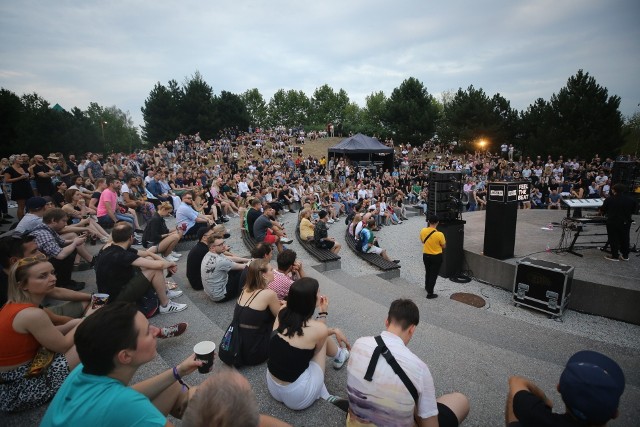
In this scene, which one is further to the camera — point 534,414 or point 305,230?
point 305,230

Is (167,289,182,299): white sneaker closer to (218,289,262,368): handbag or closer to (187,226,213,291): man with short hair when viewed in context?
(187,226,213,291): man with short hair

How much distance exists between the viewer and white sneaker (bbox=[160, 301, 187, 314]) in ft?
13.9

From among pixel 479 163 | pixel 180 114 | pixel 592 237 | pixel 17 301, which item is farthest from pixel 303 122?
pixel 17 301

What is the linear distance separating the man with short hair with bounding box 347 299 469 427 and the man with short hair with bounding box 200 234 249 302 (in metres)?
2.99

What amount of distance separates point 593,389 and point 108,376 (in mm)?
2463

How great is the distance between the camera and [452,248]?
25.9ft

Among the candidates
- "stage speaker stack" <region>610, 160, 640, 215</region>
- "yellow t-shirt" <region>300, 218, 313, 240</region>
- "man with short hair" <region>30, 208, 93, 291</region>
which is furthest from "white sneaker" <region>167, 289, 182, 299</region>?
"stage speaker stack" <region>610, 160, 640, 215</region>

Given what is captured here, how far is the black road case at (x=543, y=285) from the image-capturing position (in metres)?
5.66

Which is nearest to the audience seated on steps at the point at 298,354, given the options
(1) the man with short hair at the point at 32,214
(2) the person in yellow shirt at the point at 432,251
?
(2) the person in yellow shirt at the point at 432,251

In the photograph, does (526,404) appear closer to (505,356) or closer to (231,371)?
(231,371)

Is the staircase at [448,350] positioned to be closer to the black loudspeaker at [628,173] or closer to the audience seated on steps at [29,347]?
the audience seated on steps at [29,347]

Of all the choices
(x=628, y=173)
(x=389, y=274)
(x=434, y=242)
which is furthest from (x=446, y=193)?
(x=628, y=173)

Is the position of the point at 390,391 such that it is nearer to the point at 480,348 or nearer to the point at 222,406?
the point at 222,406

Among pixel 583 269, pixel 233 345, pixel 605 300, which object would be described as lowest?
pixel 605 300
